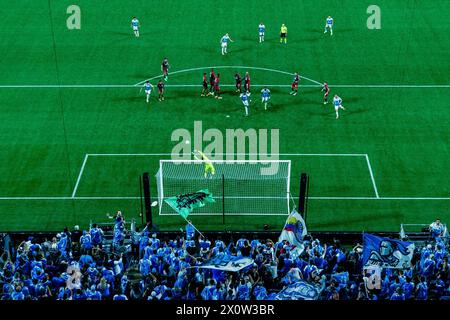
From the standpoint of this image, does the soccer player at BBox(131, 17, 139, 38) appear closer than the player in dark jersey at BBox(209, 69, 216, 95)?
No

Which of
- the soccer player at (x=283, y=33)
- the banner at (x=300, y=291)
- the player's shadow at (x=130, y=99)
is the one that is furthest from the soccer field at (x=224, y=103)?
the banner at (x=300, y=291)

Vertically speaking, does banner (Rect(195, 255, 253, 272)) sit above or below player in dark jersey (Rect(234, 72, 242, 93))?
below

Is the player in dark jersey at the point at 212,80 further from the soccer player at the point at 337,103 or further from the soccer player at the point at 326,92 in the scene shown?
the soccer player at the point at 337,103

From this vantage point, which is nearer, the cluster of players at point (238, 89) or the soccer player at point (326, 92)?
the cluster of players at point (238, 89)

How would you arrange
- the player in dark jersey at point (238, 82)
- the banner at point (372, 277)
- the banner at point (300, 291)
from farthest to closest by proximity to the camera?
the player in dark jersey at point (238, 82), the banner at point (372, 277), the banner at point (300, 291)

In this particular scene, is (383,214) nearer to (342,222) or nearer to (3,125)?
(342,222)

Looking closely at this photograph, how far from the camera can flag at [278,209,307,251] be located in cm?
2325

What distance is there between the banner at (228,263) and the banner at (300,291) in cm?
195

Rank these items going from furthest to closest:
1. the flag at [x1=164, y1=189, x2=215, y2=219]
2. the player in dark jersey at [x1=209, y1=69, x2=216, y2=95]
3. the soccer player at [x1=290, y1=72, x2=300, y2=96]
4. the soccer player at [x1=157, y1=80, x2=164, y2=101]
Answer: the soccer player at [x1=290, y1=72, x2=300, y2=96], the player in dark jersey at [x1=209, y1=69, x2=216, y2=95], the soccer player at [x1=157, y1=80, x2=164, y2=101], the flag at [x1=164, y1=189, x2=215, y2=219]

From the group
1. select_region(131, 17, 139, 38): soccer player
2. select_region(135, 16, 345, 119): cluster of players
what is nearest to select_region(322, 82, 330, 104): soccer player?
select_region(135, 16, 345, 119): cluster of players

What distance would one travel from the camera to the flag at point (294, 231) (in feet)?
76.3

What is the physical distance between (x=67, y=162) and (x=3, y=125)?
188 inches

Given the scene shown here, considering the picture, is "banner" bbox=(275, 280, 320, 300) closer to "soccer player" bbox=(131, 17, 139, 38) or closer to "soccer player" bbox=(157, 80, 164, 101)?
"soccer player" bbox=(157, 80, 164, 101)

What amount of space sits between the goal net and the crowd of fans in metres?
4.52
